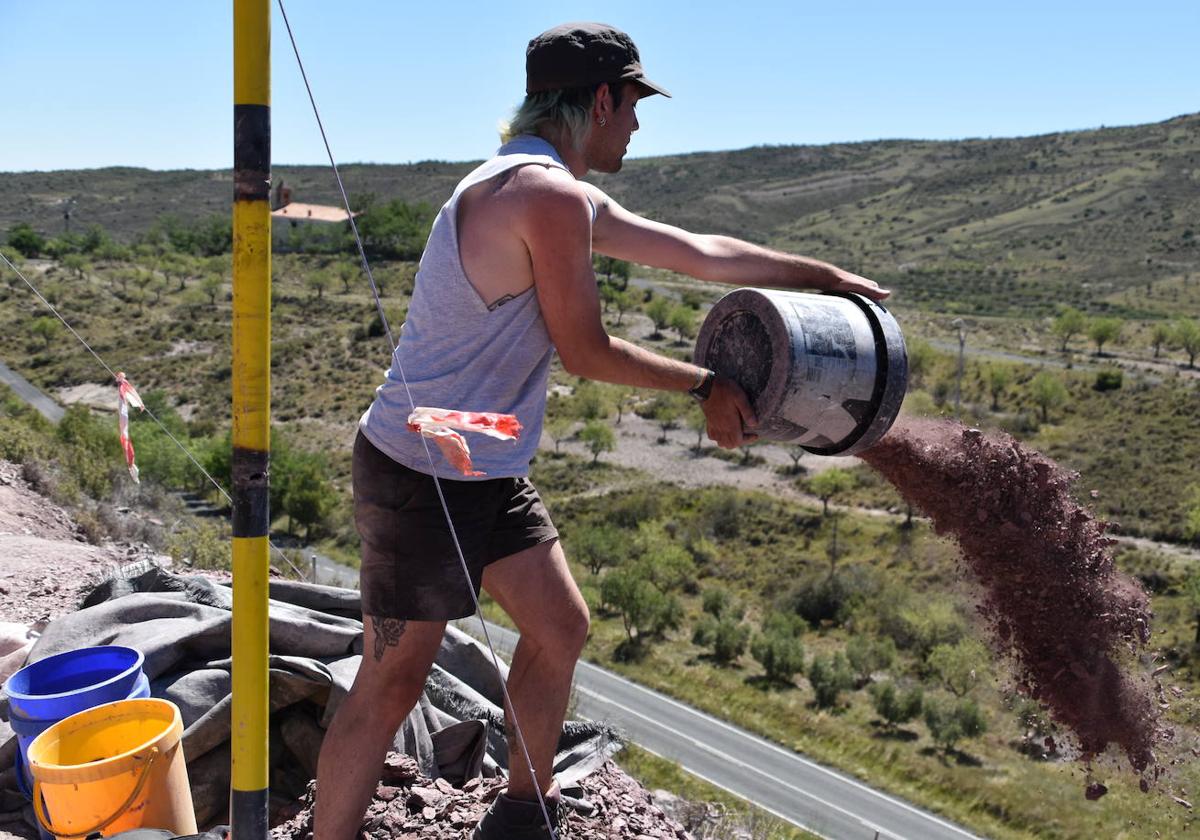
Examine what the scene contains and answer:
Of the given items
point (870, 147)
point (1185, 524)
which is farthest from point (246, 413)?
point (870, 147)

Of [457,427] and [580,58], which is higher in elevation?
[580,58]

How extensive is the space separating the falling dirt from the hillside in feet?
262

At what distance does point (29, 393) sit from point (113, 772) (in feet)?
175

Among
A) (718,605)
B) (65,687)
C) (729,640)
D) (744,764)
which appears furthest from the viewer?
(718,605)

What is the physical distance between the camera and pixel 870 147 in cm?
15050

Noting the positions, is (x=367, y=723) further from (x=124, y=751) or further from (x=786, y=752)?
(x=786, y=752)

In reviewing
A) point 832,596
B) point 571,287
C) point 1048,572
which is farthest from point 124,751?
point 832,596

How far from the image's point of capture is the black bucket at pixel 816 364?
2912 millimetres

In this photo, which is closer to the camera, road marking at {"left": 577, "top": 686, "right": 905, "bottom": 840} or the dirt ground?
the dirt ground

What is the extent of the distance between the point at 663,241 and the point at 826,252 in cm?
10601

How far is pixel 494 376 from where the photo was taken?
8.05 ft

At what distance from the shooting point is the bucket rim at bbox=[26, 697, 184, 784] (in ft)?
8.59

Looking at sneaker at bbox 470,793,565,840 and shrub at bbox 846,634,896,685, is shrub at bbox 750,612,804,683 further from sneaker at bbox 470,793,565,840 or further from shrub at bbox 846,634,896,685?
sneaker at bbox 470,793,565,840

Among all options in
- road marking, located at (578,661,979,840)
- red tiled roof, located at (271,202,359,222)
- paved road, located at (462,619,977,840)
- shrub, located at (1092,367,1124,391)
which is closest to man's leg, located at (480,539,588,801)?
paved road, located at (462,619,977,840)
